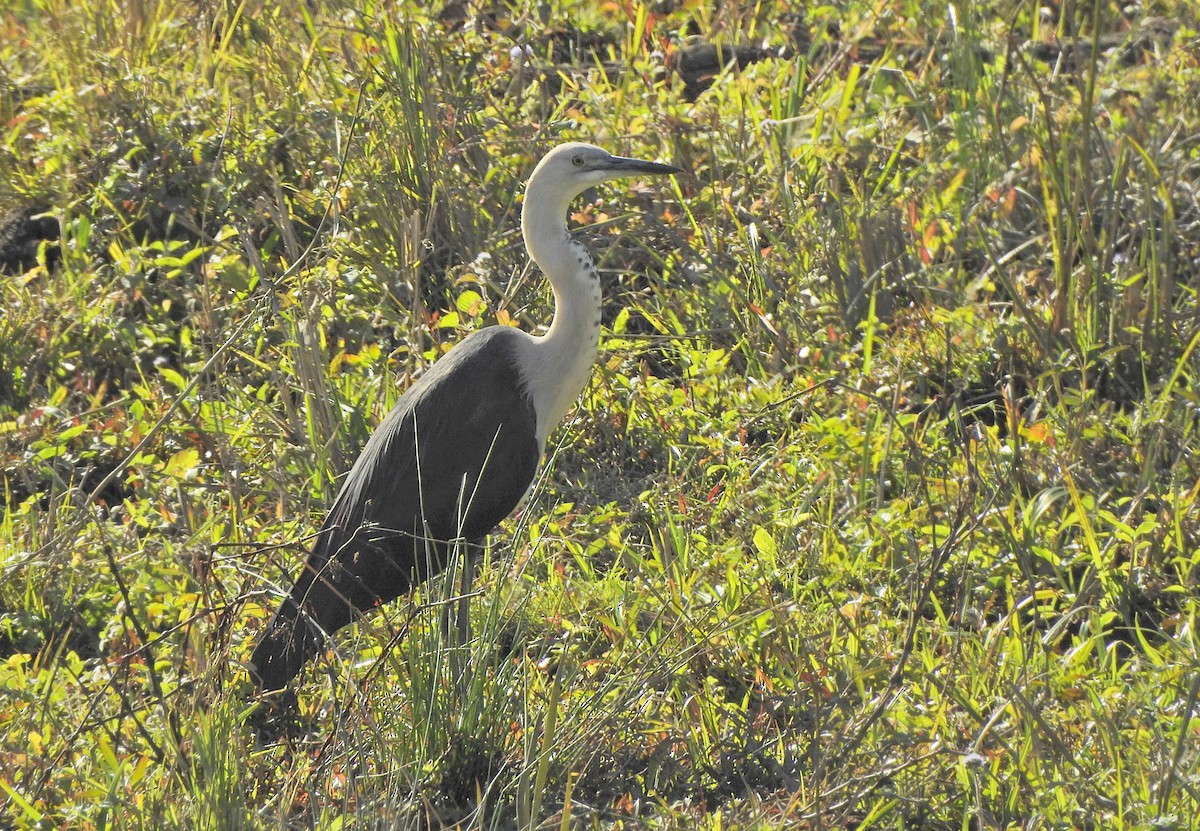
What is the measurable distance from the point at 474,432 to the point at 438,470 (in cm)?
13

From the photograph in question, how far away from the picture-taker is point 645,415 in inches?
177

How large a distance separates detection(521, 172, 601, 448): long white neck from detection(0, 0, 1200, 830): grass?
0.37 m

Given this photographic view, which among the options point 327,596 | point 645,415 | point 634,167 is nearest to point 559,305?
point 634,167

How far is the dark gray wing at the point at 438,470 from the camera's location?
3850 mm

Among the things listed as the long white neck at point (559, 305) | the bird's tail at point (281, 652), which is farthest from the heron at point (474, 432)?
the bird's tail at point (281, 652)

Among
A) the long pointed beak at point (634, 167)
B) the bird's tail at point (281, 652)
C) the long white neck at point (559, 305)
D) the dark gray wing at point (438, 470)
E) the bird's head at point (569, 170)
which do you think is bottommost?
the bird's tail at point (281, 652)

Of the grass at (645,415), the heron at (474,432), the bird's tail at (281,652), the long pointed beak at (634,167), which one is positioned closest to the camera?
the grass at (645,415)

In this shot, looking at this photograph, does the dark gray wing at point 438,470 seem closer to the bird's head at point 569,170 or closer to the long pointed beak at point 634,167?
the bird's head at point 569,170

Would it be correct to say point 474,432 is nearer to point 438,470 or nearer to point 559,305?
point 438,470

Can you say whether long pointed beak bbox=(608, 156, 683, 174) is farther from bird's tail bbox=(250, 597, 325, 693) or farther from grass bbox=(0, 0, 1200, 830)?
bird's tail bbox=(250, 597, 325, 693)

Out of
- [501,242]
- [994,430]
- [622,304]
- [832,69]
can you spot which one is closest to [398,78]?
[501,242]

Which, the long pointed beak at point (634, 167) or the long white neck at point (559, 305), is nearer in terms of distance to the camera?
the long white neck at point (559, 305)

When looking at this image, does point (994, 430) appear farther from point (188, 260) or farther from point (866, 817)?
point (188, 260)

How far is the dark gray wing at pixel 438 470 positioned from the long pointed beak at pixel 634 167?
0.57 m
